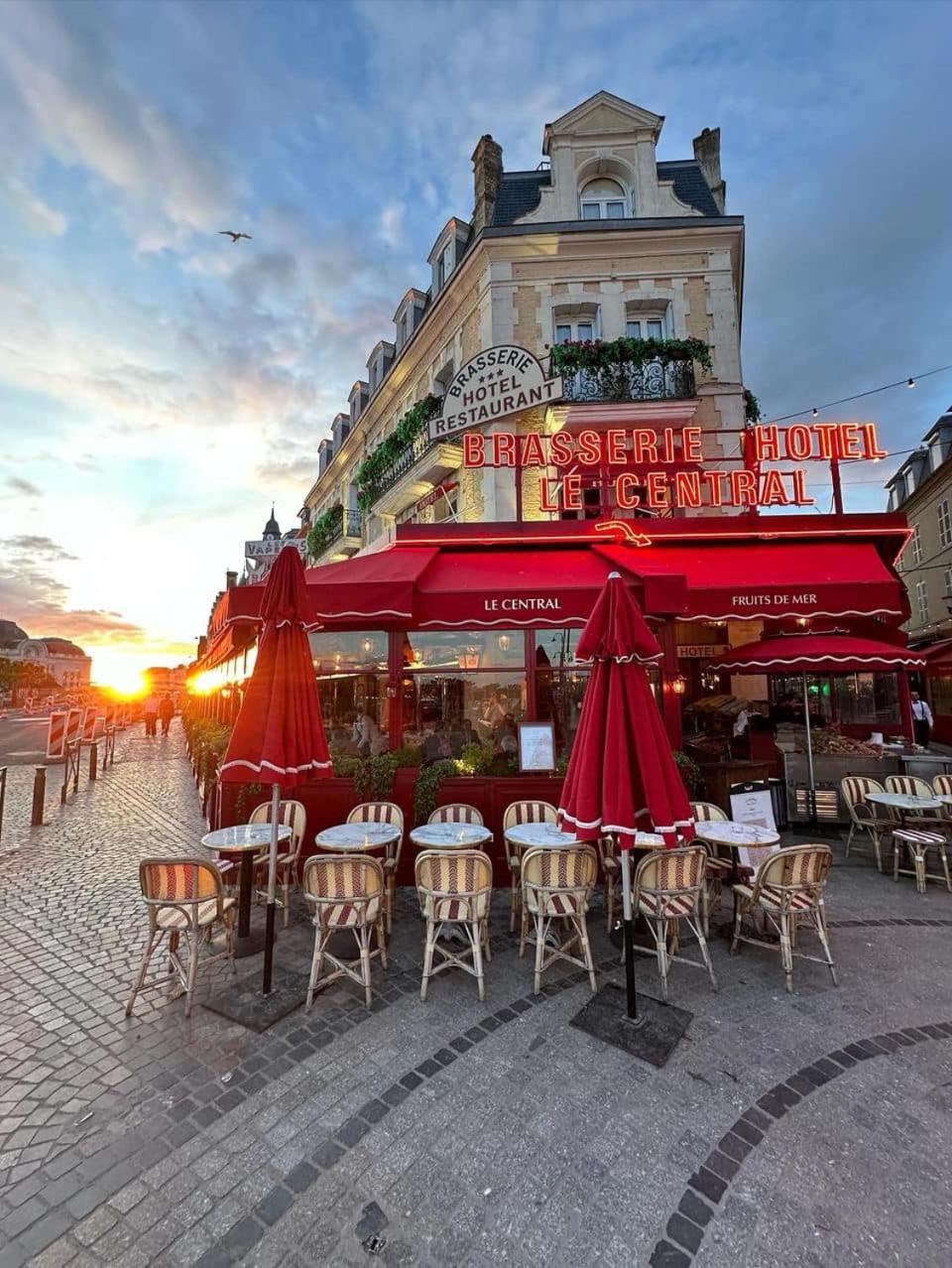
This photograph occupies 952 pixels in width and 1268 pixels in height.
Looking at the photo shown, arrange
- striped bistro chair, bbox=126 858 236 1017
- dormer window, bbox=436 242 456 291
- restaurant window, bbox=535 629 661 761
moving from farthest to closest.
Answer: dormer window, bbox=436 242 456 291, restaurant window, bbox=535 629 661 761, striped bistro chair, bbox=126 858 236 1017

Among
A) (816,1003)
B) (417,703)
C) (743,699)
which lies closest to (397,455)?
(417,703)

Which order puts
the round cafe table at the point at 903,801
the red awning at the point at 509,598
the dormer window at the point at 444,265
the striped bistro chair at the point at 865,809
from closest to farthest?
the round cafe table at the point at 903,801 → the red awning at the point at 509,598 → the striped bistro chair at the point at 865,809 → the dormer window at the point at 444,265

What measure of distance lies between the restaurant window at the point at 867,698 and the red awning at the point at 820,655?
2.58 metres

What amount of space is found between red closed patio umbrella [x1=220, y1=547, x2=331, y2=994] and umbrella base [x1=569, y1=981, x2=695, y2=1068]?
258cm

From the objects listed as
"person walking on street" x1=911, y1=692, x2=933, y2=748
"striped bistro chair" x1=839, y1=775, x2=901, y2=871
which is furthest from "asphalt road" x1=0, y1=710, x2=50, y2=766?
"person walking on street" x1=911, y1=692, x2=933, y2=748

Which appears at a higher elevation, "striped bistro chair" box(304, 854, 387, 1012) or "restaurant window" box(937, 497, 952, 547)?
"restaurant window" box(937, 497, 952, 547)

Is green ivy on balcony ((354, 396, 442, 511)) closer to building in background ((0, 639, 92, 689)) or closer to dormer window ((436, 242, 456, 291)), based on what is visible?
dormer window ((436, 242, 456, 291))

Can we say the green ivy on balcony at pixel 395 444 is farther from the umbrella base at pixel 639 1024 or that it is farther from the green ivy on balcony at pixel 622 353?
the umbrella base at pixel 639 1024

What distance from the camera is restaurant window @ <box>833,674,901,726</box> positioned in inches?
464

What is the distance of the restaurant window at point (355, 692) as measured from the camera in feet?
28.1

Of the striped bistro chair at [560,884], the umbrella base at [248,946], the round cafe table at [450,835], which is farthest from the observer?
the round cafe table at [450,835]

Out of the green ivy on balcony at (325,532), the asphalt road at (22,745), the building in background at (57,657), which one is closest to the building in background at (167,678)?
the building in background at (57,657)

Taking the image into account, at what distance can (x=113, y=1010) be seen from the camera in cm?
436

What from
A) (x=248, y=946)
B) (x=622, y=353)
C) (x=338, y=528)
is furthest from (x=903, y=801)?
(x=338, y=528)
